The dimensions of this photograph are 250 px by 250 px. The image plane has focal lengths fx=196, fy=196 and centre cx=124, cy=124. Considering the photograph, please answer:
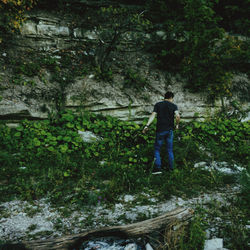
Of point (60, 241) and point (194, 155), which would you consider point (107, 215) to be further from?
point (194, 155)

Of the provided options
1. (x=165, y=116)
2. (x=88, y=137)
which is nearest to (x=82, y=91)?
(x=88, y=137)

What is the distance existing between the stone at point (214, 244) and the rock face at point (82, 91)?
16.7 feet

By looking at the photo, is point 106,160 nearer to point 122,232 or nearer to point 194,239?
point 122,232

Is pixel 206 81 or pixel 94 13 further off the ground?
pixel 94 13

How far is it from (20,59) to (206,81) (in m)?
7.37

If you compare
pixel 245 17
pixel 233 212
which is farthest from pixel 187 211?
pixel 245 17

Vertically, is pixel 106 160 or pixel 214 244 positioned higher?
pixel 106 160

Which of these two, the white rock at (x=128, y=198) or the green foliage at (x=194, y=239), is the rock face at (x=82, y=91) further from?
the green foliage at (x=194, y=239)

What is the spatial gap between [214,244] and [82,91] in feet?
19.9

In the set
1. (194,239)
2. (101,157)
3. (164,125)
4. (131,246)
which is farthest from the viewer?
(101,157)

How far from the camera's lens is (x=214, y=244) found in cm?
277

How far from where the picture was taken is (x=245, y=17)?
973 centimetres

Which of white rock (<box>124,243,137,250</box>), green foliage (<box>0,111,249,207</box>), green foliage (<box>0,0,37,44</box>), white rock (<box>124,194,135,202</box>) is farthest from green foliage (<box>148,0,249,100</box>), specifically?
white rock (<box>124,243,137,250</box>)

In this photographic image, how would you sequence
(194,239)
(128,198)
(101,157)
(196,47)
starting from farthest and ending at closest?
(196,47) → (101,157) → (128,198) → (194,239)
